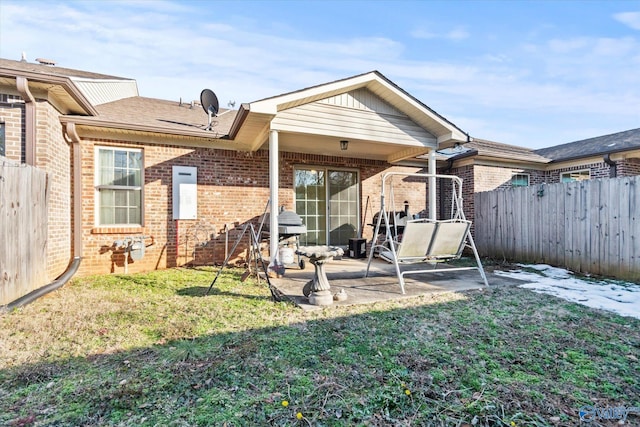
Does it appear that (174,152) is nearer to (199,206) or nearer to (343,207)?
(199,206)

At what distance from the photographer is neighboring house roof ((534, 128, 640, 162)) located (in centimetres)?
863

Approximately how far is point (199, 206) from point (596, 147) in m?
11.7

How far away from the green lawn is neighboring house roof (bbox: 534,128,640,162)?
7.27m

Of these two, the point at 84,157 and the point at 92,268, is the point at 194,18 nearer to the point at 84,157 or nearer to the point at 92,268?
the point at 84,157

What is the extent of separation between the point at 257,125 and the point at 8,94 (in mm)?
3838

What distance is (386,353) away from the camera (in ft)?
8.72

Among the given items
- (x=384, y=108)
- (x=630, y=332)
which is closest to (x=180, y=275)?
(x=384, y=108)

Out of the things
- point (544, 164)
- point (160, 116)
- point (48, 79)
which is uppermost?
point (160, 116)

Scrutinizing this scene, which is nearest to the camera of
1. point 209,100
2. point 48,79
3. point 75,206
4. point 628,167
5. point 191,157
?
point 48,79

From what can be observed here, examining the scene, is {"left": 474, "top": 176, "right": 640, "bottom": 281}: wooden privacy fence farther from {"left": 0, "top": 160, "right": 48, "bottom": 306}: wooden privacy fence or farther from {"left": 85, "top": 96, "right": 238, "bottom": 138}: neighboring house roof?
{"left": 0, "top": 160, "right": 48, "bottom": 306}: wooden privacy fence

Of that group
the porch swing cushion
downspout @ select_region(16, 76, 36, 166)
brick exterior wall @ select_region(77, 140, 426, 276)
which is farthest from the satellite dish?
the porch swing cushion

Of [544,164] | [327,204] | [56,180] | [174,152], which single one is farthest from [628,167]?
[56,180]

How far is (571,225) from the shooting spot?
644cm

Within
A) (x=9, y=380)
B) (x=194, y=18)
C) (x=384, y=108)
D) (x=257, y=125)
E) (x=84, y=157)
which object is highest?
(x=194, y=18)
